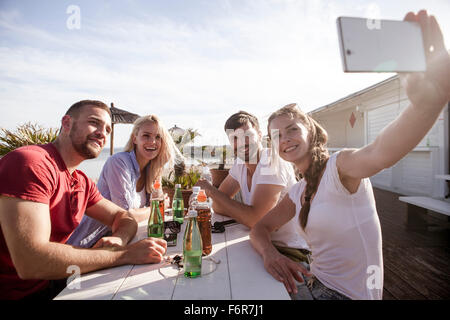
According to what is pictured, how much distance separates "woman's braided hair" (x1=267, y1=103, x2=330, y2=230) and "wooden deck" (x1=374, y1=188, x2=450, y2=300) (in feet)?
6.26

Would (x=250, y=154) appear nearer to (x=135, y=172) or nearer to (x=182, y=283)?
(x=135, y=172)

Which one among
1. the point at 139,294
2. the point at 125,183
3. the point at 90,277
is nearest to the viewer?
the point at 139,294

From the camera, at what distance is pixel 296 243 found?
1.99 meters

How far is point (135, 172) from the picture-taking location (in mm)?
2586

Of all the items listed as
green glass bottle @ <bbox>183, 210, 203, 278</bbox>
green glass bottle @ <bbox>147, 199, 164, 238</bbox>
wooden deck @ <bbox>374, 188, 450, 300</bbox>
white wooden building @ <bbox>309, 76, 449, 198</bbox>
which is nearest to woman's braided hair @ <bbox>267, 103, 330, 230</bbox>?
green glass bottle @ <bbox>183, 210, 203, 278</bbox>

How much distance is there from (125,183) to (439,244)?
5107mm

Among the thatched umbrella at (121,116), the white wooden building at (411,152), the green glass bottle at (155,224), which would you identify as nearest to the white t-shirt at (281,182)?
the green glass bottle at (155,224)

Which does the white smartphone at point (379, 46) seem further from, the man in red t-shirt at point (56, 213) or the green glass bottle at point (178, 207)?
the green glass bottle at point (178, 207)

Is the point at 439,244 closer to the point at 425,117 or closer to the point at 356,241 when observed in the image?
the point at 356,241

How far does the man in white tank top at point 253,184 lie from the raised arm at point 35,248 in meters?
1.11

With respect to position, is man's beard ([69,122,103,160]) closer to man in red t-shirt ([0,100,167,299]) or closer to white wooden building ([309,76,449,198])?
man in red t-shirt ([0,100,167,299])

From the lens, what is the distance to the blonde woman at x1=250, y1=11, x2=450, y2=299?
2.84ft

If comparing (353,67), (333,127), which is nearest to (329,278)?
(353,67)

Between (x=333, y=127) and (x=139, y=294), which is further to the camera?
(x=333, y=127)
